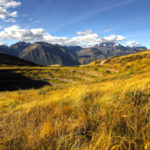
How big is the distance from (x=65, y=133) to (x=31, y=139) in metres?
0.59

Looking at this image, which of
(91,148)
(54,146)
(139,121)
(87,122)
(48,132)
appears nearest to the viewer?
(91,148)

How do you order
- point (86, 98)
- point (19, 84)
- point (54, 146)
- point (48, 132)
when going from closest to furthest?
1. point (54, 146)
2. point (48, 132)
3. point (86, 98)
4. point (19, 84)

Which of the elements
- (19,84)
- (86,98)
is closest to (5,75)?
(19,84)

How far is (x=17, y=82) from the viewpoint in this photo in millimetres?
49906

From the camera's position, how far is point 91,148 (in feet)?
5.32

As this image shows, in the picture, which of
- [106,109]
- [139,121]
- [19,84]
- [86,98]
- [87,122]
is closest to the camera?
[139,121]

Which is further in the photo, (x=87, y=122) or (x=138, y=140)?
(x=87, y=122)

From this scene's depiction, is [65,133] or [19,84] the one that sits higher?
[65,133]

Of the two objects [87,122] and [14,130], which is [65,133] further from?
[14,130]

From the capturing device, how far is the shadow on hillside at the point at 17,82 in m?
46.6

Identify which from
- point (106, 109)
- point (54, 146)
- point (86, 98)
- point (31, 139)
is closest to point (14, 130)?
point (31, 139)

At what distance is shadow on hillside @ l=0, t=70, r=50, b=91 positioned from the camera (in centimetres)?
4661

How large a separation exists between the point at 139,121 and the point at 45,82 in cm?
5263

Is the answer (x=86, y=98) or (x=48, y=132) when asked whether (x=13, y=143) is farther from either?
(x=86, y=98)
